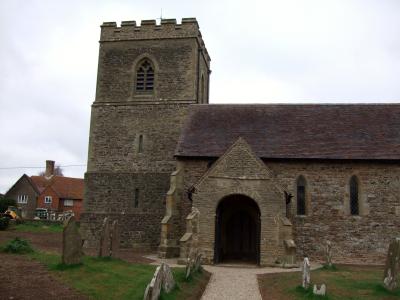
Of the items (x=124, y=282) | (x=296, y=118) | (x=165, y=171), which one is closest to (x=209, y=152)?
(x=165, y=171)

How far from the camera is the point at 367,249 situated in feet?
72.8

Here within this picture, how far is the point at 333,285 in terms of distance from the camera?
13.9 m

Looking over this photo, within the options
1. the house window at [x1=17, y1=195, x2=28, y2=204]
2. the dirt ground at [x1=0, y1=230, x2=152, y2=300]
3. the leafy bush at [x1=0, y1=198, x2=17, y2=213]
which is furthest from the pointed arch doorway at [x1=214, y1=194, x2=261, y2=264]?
the house window at [x1=17, y1=195, x2=28, y2=204]

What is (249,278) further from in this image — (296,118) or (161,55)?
(161,55)

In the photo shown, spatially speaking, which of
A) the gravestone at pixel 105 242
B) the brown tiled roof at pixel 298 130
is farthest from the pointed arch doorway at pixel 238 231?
the gravestone at pixel 105 242

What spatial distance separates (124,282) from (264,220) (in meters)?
8.94

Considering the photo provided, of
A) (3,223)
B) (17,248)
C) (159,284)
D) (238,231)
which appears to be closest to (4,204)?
(3,223)

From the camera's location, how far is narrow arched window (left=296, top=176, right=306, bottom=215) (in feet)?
76.4

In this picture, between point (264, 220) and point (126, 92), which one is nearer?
point (264, 220)

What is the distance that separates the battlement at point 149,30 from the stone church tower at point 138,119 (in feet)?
0.22

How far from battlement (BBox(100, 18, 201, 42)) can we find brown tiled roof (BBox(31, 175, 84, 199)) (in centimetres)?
3254

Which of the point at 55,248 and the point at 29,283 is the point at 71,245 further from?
the point at 55,248

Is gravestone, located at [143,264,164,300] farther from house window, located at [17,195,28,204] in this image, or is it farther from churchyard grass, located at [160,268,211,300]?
house window, located at [17,195,28,204]

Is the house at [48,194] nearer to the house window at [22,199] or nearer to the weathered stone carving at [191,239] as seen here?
the house window at [22,199]
